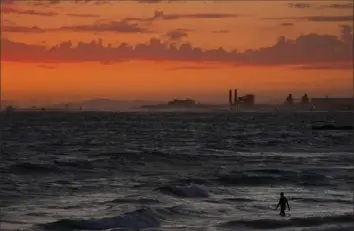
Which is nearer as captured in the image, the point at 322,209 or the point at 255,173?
Answer: the point at 322,209

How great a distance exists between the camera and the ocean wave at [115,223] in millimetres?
30647

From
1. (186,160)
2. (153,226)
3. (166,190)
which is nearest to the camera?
(153,226)

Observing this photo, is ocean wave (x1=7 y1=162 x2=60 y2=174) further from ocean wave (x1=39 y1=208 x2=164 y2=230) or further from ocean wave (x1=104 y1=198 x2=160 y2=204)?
ocean wave (x1=39 y1=208 x2=164 y2=230)

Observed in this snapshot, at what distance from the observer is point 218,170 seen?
6138 cm

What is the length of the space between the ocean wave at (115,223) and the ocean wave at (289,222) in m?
3.39

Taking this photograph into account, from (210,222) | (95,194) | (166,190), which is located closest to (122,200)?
(95,194)

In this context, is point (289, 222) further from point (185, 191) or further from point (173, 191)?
point (173, 191)

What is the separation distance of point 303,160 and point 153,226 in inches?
1766

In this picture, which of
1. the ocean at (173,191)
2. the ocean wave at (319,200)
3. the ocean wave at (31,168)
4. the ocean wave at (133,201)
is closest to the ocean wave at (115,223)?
the ocean at (173,191)

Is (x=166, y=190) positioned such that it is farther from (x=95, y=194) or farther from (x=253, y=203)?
(x=253, y=203)

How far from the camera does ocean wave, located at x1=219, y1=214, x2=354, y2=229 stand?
31.5 m

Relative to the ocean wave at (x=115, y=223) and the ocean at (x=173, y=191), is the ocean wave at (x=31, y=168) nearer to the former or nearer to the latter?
the ocean at (x=173, y=191)

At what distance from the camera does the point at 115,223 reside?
3178 cm

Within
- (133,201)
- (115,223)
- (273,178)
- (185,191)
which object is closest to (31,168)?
(273,178)
